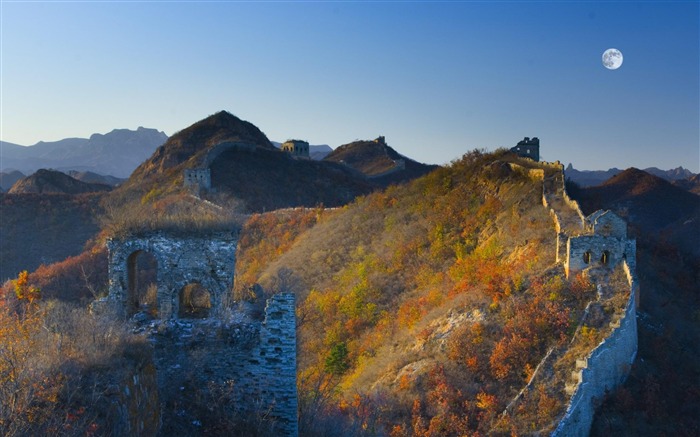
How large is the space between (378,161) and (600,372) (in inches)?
2651

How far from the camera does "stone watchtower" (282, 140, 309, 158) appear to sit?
61.0m

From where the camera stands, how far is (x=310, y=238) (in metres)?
28.2

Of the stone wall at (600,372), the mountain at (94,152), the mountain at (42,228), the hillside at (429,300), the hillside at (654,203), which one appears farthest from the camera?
the mountain at (94,152)

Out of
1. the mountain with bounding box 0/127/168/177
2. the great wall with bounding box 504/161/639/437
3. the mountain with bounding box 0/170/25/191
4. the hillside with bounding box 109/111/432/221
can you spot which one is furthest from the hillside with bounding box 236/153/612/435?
the mountain with bounding box 0/127/168/177

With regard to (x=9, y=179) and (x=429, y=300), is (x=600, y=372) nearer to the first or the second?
(x=429, y=300)

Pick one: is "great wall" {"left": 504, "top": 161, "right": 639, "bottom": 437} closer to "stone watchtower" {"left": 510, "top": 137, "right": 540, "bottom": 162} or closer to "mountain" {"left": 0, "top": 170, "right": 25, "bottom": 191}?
"stone watchtower" {"left": 510, "top": 137, "right": 540, "bottom": 162}

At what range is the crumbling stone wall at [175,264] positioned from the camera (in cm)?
1055

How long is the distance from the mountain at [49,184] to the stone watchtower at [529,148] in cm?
4642

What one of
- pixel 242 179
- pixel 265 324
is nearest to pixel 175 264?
pixel 265 324

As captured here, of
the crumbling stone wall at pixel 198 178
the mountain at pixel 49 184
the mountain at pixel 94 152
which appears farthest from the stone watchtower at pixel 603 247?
the mountain at pixel 94 152

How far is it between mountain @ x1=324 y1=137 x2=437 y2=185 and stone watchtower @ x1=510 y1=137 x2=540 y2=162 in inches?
1263

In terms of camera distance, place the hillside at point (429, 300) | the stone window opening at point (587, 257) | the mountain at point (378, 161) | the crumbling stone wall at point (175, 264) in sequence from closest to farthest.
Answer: the crumbling stone wall at point (175, 264), the hillside at point (429, 300), the stone window opening at point (587, 257), the mountain at point (378, 161)

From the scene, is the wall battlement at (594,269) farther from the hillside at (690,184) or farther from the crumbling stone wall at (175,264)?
the hillside at (690,184)

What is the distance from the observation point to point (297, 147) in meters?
61.3
